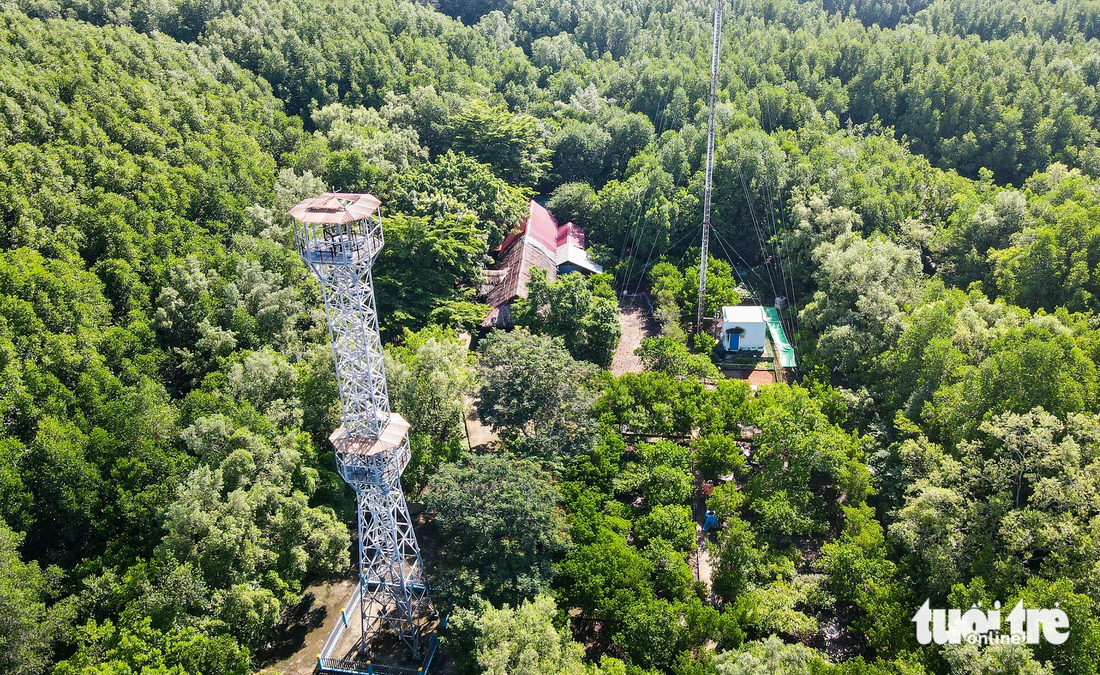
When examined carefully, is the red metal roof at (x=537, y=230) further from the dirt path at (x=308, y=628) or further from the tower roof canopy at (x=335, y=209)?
the tower roof canopy at (x=335, y=209)

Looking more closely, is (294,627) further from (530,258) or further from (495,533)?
(530,258)

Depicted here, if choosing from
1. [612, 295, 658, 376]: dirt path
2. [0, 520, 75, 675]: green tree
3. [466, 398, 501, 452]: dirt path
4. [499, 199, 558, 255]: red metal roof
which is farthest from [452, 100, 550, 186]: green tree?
[0, 520, 75, 675]: green tree

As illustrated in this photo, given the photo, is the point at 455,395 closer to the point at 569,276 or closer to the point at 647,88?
the point at 569,276

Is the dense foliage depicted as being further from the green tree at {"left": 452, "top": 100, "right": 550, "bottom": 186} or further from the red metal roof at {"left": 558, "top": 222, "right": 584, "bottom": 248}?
the red metal roof at {"left": 558, "top": 222, "right": 584, "bottom": 248}

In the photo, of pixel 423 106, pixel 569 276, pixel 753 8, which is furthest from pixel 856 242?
pixel 753 8

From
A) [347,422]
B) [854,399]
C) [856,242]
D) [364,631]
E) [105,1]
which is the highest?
[105,1]

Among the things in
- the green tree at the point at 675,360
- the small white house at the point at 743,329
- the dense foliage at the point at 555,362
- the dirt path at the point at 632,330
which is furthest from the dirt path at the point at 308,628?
the small white house at the point at 743,329

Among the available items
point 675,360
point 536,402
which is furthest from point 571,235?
point 536,402
